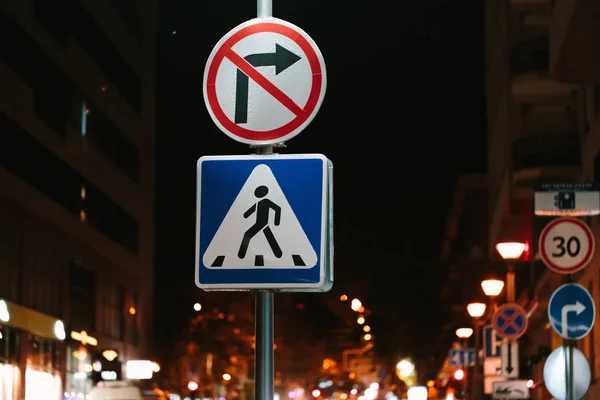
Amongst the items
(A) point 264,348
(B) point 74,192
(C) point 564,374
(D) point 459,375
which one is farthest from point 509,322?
(B) point 74,192

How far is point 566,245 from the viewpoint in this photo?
46.3ft

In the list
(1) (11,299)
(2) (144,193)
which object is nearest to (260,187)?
(1) (11,299)

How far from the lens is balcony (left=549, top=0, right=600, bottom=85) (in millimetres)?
15891

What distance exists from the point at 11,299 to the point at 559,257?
2865 centimetres

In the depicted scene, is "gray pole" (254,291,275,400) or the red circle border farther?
the red circle border

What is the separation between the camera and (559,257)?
14102mm

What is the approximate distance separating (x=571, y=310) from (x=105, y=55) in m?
41.4

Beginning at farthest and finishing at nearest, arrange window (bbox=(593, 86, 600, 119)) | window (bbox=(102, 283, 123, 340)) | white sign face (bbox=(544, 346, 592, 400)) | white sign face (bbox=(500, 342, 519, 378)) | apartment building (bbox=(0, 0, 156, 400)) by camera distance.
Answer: window (bbox=(102, 283, 123, 340)), apartment building (bbox=(0, 0, 156, 400)), window (bbox=(593, 86, 600, 119)), white sign face (bbox=(500, 342, 519, 378)), white sign face (bbox=(544, 346, 592, 400))

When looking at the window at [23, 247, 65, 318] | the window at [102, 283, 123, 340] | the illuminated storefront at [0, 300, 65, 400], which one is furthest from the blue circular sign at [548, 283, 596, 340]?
the window at [102, 283, 123, 340]

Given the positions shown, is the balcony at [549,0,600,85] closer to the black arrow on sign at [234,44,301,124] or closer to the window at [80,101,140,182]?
the black arrow on sign at [234,44,301,124]

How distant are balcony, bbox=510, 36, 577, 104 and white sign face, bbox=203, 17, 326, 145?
32.2 meters

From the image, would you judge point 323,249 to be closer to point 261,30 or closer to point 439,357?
point 261,30

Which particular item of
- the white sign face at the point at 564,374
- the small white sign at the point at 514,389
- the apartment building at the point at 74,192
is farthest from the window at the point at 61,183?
the white sign face at the point at 564,374

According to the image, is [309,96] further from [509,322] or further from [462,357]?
[462,357]
